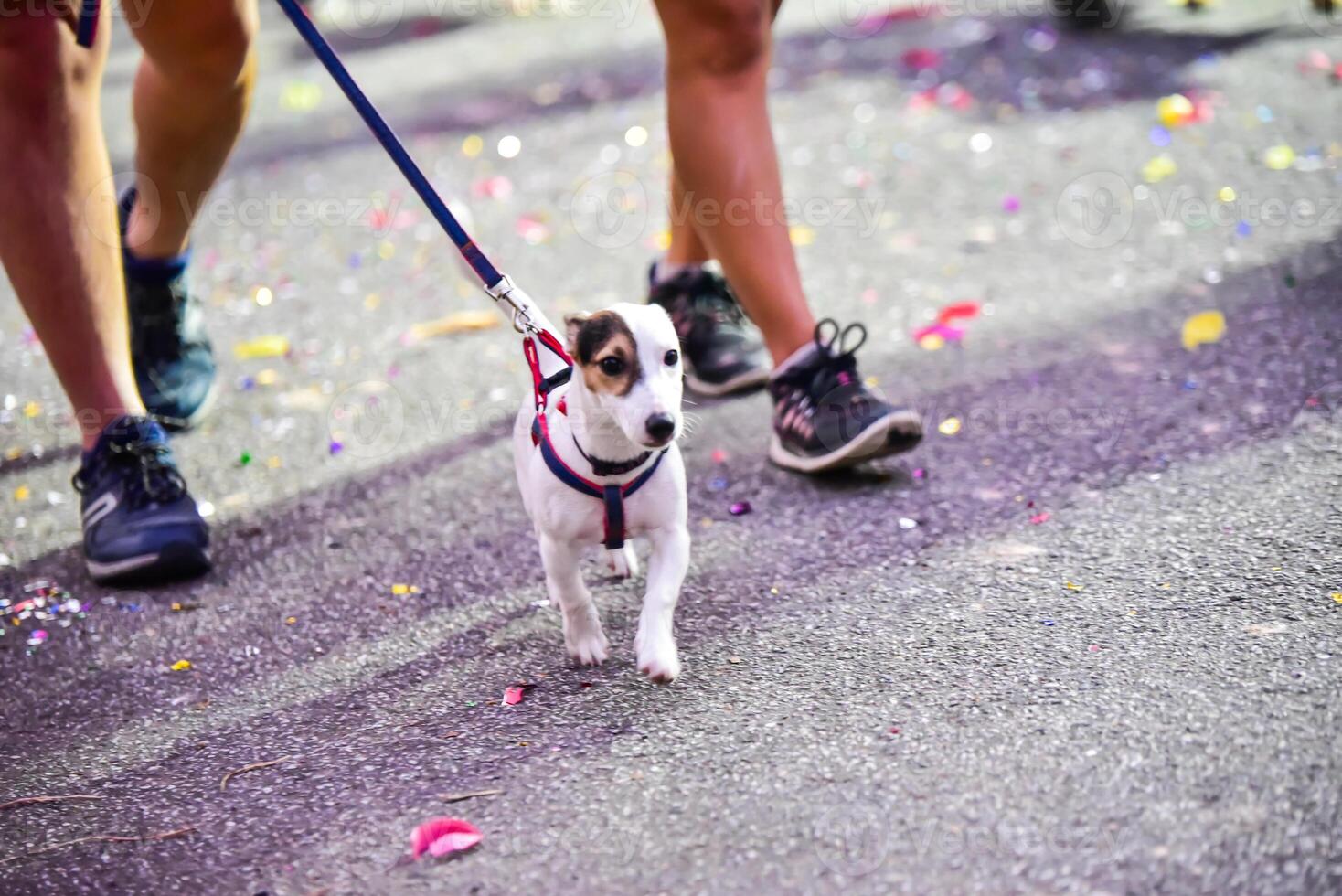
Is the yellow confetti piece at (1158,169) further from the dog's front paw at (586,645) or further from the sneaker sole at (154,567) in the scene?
the sneaker sole at (154,567)

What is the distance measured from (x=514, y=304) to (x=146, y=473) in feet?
3.14

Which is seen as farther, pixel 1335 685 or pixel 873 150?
pixel 873 150

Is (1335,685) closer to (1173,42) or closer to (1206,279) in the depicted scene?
(1206,279)

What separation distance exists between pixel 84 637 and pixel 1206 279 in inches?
106

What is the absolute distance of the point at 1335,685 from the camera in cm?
177

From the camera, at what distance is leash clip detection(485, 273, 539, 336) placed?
2.06 m

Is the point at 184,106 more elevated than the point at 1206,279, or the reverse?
the point at 184,106

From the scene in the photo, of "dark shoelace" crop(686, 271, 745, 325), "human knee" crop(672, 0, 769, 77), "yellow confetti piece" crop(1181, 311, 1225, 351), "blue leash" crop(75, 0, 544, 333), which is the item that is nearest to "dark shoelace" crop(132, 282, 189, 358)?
"blue leash" crop(75, 0, 544, 333)

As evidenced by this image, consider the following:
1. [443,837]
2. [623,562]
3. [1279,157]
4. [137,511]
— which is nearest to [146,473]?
[137,511]

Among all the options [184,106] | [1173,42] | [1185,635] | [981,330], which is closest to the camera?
[1185,635]

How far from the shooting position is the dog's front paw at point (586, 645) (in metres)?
2.06

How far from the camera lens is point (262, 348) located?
370cm

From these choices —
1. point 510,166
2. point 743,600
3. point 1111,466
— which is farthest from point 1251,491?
point 510,166

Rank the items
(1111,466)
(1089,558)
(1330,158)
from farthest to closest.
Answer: (1330,158) → (1111,466) → (1089,558)
